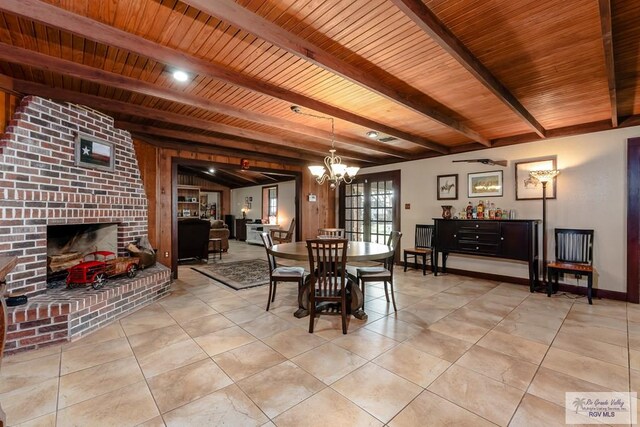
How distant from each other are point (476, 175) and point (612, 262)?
2159mm

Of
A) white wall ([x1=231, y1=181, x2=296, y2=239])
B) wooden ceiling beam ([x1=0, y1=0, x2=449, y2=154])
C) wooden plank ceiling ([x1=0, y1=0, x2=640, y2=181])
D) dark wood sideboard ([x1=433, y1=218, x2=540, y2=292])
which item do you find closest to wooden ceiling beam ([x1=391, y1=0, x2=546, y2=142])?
wooden plank ceiling ([x1=0, y1=0, x2=640, y2=181])

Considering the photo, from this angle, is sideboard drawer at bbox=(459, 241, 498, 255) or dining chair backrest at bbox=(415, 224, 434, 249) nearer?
sideboard drawer at bbox=(459, 241, 498, 255)

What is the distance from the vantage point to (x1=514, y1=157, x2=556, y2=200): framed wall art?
4250mm

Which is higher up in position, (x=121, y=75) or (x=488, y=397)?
(x=121, y=75)

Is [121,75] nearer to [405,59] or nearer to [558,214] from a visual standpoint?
[405,59]

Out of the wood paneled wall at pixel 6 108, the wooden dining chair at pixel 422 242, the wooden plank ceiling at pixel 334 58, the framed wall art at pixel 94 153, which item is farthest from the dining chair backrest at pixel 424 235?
the wood paneled wall at pixel 6 108

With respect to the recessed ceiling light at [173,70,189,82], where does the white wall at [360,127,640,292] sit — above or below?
below

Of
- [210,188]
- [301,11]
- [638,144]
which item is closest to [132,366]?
[301,11]

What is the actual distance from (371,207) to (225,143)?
358 cm

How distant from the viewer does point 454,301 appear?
363 cm

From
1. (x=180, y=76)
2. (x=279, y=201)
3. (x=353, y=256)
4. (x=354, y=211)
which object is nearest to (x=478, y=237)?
(x=353, y=256)

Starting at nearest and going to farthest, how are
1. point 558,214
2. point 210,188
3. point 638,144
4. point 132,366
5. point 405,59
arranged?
point 132,366, point 405,59, point 638,144, point 558,214, point 210,188

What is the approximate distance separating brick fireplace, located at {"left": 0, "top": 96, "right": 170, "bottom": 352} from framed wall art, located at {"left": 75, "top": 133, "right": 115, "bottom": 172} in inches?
2.0

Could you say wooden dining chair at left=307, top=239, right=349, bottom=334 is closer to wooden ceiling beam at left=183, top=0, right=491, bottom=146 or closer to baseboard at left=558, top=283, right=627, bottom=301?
wooden ceiling beam at left=183, top=0, right=491, bottom=146
